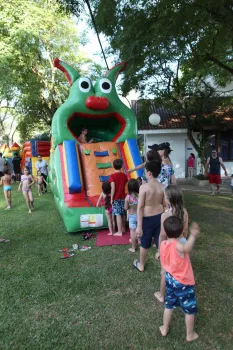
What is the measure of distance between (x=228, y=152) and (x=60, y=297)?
14.7 m

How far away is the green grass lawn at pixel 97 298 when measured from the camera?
7.83 ft

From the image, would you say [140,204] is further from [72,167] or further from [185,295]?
[72,167]

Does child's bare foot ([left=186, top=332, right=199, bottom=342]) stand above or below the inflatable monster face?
below

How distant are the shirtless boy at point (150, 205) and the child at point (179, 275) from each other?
850 mm

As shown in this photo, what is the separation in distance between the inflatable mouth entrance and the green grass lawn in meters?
2.99

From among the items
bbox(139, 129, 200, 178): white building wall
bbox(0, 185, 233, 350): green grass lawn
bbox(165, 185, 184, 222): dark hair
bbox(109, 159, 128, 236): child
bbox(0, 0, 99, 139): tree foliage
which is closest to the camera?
bbox(0, 185, 233, 350): green grass lawn

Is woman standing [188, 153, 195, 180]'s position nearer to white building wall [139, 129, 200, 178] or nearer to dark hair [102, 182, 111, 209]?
white building wall [139, 129, 200, 178]

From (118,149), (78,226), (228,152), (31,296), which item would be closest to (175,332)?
(31,296)

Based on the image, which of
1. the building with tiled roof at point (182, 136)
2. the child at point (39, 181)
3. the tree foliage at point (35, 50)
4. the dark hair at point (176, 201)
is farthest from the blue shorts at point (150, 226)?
the building with tiled roof at point (182, 136)

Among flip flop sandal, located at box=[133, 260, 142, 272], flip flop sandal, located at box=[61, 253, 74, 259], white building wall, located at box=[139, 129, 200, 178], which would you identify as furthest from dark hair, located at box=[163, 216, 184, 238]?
white building wall, located at box=[139, 129, 200, 178]

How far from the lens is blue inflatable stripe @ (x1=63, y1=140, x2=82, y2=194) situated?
5246 millimetres

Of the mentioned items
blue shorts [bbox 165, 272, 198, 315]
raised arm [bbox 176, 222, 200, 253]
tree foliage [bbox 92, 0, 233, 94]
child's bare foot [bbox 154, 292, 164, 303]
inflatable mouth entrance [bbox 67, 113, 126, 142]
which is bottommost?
child's bare foot [bbox 154, 292, 164, 303]

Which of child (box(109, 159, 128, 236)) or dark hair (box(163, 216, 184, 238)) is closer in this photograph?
dark hair (box(163, 216, 184, 238))

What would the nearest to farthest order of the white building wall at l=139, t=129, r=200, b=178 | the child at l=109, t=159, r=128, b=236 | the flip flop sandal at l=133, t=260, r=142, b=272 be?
the flip flop sandal at l=133, t=260, r=142, b=272 < the child at l=109, t=159, r=128, b=236 < the white building wall at l=139, t=129, r=200, b=178
